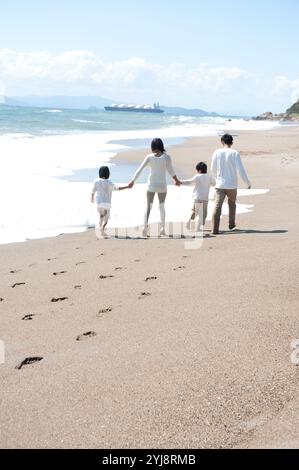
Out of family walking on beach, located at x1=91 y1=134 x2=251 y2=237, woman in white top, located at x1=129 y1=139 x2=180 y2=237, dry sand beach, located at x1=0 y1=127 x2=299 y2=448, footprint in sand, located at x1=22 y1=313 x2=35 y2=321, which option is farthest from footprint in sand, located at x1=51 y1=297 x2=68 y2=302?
woman in white top, located at x1=129 y1=139 x2=180 y2=237

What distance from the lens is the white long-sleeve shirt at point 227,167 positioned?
7957mm

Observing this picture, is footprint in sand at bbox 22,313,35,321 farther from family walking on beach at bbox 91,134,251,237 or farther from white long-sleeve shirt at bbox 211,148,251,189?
white long-sleeve shirt at bbox 211,148,251,189

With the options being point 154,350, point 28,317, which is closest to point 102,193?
point 28,317

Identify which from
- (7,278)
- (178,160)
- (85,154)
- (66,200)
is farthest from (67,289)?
(85,154)

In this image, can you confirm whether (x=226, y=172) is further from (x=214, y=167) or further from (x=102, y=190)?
(x=102, y=190)

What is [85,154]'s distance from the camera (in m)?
22.8

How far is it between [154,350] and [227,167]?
5.17m

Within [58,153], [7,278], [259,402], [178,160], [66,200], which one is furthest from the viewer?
[58,153]

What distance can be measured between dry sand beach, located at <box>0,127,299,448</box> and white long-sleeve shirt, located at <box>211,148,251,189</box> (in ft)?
5.98

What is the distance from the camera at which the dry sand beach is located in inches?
99.3
